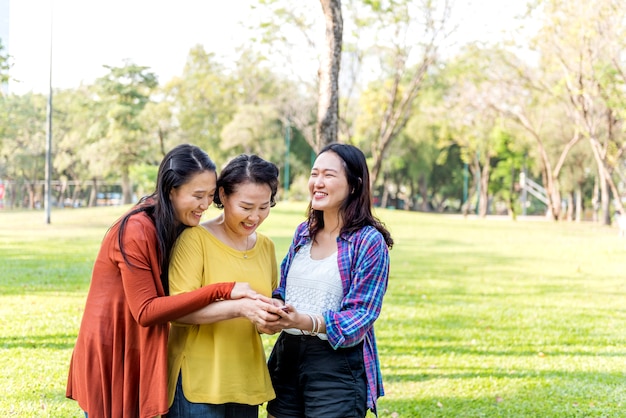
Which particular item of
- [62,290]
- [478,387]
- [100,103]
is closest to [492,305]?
[478,387]

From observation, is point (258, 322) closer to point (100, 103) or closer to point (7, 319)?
point (7, 319)

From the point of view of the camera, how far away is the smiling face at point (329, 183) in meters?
2.95

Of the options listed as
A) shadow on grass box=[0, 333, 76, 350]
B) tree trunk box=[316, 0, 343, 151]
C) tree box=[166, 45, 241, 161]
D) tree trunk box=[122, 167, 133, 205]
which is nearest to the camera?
tree trunk box=[316, 0, 343, 151]

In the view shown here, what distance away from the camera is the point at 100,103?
43.8 m

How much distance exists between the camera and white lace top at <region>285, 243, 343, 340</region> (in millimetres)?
2873

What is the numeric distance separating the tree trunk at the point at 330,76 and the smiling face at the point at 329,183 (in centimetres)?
376

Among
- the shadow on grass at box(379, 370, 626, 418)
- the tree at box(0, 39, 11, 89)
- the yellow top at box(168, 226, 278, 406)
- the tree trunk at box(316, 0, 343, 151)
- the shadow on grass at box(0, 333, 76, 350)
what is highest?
the tree at box(0, 39, 11, 89)

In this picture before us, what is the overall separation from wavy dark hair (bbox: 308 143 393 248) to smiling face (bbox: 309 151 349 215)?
0.07 feet

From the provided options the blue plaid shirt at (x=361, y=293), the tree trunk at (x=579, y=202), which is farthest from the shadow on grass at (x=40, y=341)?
the tree trunk at (x=579, y=202)

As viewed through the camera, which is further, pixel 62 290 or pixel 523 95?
pixel 523 95

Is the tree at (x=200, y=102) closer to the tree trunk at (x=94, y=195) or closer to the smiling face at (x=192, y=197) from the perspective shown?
the tree trunk at (x=94, y=195)

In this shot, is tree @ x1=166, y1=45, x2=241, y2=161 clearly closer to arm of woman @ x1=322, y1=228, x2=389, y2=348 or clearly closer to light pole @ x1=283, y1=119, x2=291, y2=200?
light pole @ x1=283, y1=119, x2=291, y2=200

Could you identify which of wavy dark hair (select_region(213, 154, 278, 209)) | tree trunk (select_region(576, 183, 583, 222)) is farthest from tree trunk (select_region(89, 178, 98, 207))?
wavy dark hair (select_region(213, 154, 278, 209))

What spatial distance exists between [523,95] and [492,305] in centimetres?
2389
